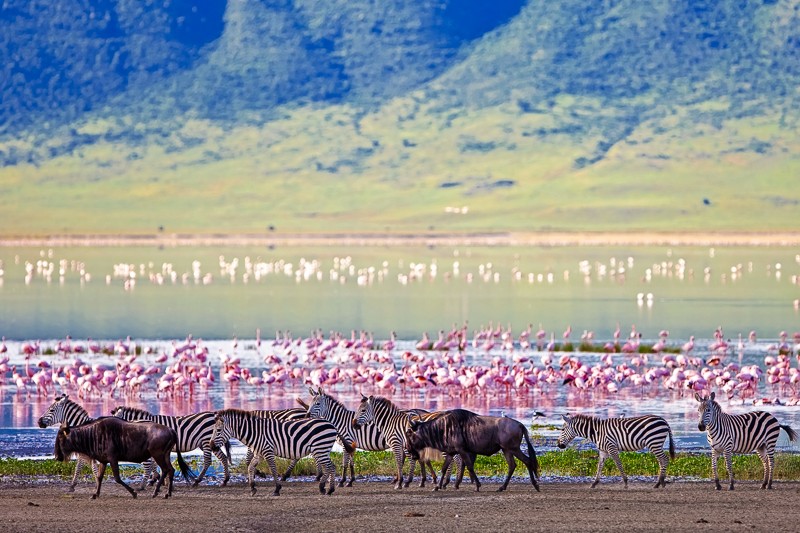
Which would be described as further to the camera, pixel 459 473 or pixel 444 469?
pixel 459 473

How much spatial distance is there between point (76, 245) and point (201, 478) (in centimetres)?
9684

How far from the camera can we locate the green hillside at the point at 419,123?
11738 centimetres

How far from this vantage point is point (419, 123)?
13800 centimetres

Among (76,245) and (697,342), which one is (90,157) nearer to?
(76,245)

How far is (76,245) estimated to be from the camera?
361ft

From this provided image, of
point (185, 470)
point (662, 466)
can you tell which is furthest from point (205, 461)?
point (662, 466)

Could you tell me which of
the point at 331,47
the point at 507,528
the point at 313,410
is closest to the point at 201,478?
the point at 313,410

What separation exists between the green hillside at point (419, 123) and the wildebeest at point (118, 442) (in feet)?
316

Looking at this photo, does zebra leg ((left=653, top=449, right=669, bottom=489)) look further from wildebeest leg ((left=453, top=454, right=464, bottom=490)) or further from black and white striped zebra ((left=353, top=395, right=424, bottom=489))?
black and white striped zebra ((left=353, top=395, right=424, bottom=489))

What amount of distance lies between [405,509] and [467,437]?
1365mm

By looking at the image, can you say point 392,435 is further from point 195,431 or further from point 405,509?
point 195,431

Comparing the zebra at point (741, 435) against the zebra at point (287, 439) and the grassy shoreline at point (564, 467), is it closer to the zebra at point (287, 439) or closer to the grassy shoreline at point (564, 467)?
the grassy shoreline at point (564, 467)

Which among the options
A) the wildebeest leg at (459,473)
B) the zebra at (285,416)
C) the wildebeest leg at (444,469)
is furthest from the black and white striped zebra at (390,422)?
the zebra at (285,416)

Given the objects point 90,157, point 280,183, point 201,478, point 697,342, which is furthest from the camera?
point 90,157
